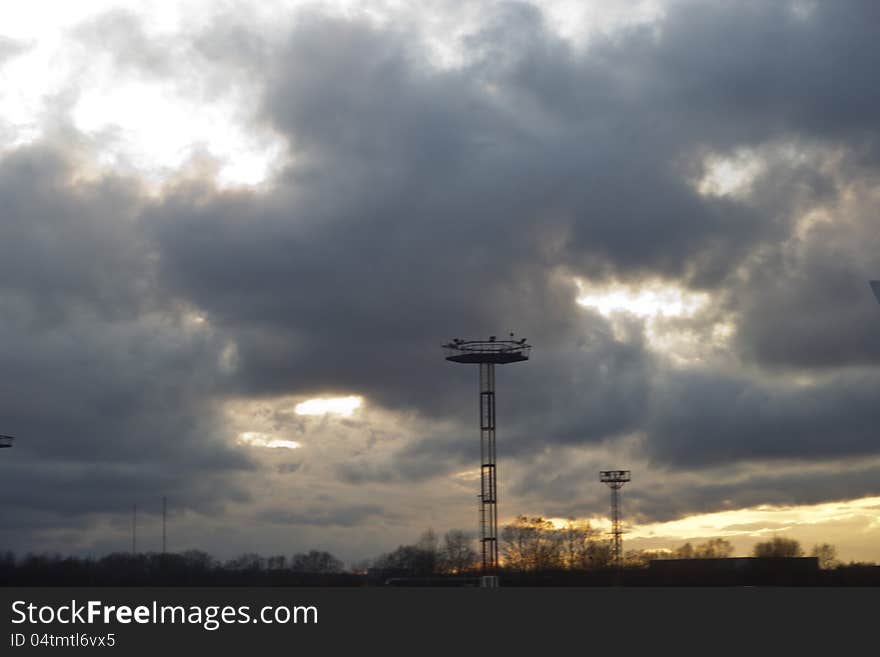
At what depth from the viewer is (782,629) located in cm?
9400

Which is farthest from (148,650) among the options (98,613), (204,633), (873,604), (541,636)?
(873,604)

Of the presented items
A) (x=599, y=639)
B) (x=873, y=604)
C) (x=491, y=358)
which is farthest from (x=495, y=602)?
(x=491, y=358)

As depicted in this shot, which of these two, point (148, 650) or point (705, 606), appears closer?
point (148, 650)

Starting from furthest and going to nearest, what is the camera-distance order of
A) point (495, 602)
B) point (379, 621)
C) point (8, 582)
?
point (8, 582), point (495, 602), point (379, 621)

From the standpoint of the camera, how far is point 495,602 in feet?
399

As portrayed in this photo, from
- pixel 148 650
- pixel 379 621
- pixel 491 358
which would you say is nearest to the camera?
pixel 148 650

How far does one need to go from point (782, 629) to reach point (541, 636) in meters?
18.6

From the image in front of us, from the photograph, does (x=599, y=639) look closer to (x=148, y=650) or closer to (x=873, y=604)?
(x=873, y=604)

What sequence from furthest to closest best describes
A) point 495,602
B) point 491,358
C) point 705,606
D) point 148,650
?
point 491,358 < point 495,602 < point 705,606 < point 148,650

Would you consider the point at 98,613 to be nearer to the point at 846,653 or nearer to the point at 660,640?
the point at 660,640

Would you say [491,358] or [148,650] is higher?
[491,358]

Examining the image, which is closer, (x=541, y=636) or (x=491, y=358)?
(x=541, y=636)

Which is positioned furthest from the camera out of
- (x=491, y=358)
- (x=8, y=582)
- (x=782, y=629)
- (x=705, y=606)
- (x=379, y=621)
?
(x=8, y=582)

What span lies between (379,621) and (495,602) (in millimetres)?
22924
